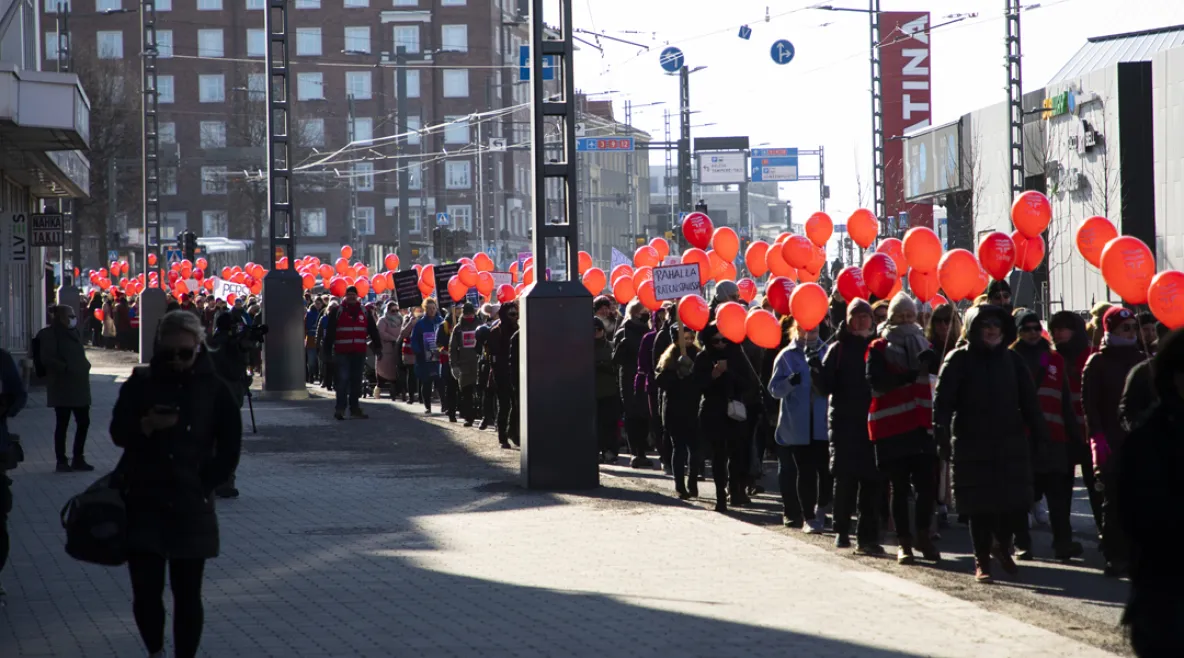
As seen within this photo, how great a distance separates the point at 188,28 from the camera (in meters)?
102

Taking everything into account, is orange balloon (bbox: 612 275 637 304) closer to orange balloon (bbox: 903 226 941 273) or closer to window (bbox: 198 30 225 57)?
orange balloon (bbox: 903 226 941 273)

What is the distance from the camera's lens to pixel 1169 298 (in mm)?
11203

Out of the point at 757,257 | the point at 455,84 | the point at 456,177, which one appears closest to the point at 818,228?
the point at 757,257

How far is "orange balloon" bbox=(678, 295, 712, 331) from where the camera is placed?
15195 millimetres

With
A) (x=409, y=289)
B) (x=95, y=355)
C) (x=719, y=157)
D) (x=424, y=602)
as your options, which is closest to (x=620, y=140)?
(x=95, y=355)

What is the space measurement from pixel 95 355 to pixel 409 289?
24.7 meters

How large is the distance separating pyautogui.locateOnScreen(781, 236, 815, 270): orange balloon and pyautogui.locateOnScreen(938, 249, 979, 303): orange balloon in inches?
164

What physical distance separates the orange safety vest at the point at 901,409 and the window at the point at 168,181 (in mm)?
89972

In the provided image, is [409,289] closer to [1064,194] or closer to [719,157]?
[1064,194]

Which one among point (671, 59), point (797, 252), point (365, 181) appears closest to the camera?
point (797, 252)

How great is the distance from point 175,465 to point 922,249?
904 centimetres

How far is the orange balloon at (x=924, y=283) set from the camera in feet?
Result: 49.2

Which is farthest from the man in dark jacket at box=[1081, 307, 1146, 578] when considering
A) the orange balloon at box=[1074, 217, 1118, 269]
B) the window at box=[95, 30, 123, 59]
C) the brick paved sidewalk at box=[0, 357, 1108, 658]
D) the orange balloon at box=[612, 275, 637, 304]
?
the window at box=[95, 30, 123, 59]

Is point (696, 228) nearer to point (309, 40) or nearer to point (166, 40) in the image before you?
point (309, 40)
